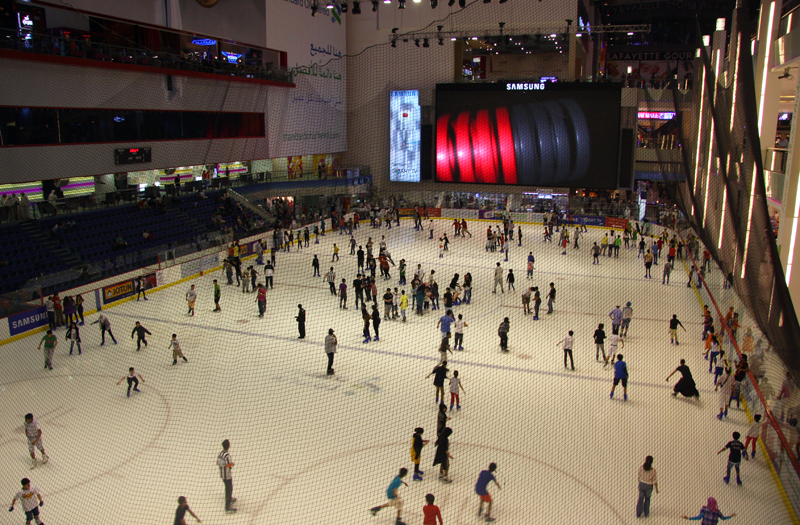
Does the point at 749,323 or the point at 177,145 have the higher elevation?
the point at 177,145

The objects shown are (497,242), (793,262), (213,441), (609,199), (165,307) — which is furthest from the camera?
(609,199)

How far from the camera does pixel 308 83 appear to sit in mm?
24938

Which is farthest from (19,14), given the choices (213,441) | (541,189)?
(541,189)

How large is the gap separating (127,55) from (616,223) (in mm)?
19177

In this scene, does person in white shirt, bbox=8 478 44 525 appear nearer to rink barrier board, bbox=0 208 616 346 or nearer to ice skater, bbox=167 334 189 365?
ice skater, bbox=167 334 189 365

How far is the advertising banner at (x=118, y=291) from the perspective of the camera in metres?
14.9

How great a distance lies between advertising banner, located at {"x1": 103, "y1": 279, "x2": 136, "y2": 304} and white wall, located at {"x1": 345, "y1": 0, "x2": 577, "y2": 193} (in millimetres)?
14873

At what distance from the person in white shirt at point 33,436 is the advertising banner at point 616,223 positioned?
2221 cm

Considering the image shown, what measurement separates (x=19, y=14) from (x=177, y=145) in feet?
18.1

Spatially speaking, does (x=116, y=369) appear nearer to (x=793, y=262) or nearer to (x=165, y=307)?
(x=165, y=307)

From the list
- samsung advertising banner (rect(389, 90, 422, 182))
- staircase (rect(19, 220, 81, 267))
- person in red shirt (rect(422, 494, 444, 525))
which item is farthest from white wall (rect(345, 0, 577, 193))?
person in red shirt (rect(422, 494, 444, 525))

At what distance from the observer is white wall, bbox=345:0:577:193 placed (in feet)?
84.6

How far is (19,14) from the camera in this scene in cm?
1577

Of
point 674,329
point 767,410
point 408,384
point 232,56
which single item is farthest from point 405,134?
point 767,410
